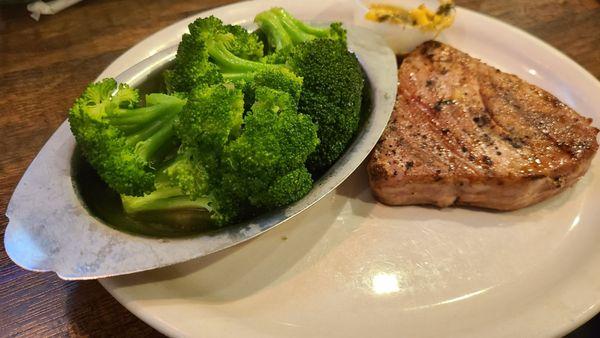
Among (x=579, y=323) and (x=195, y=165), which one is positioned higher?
(x=195, y=165)

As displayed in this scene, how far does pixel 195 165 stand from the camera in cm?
152

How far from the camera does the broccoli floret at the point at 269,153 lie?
4.82ft

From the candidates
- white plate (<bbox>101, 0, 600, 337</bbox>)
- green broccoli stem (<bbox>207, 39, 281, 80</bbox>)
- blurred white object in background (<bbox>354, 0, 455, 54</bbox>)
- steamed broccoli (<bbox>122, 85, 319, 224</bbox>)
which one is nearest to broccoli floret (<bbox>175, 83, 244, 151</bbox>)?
steamed broccoli (<bbox>122, 85, 319, 224</bbox>)

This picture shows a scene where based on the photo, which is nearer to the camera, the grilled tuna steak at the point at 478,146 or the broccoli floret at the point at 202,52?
the broccoli floret at the point at 202,52

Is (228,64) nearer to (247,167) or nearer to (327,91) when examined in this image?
(327,91)

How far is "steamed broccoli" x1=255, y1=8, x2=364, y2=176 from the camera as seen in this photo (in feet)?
5.74

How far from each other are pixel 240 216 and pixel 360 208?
58 cm

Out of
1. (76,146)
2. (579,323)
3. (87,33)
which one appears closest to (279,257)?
(76,146)

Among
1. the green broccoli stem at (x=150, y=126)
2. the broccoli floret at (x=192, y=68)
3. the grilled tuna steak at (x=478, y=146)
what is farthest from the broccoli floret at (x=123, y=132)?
the grilled tuna steak at (x=478, y=146)

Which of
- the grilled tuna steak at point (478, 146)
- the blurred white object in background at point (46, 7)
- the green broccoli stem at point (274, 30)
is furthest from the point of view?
the blurred white object in background at point (46, 7)

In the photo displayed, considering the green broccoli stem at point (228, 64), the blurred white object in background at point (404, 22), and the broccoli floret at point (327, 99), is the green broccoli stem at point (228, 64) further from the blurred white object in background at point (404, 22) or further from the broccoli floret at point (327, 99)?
the blurred white object in background at point (404, 22)

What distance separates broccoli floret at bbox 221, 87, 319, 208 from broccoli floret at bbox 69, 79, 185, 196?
0.28m

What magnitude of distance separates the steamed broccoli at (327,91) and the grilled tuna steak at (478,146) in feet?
0.72

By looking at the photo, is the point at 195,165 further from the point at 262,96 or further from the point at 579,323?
the point at 579,323
